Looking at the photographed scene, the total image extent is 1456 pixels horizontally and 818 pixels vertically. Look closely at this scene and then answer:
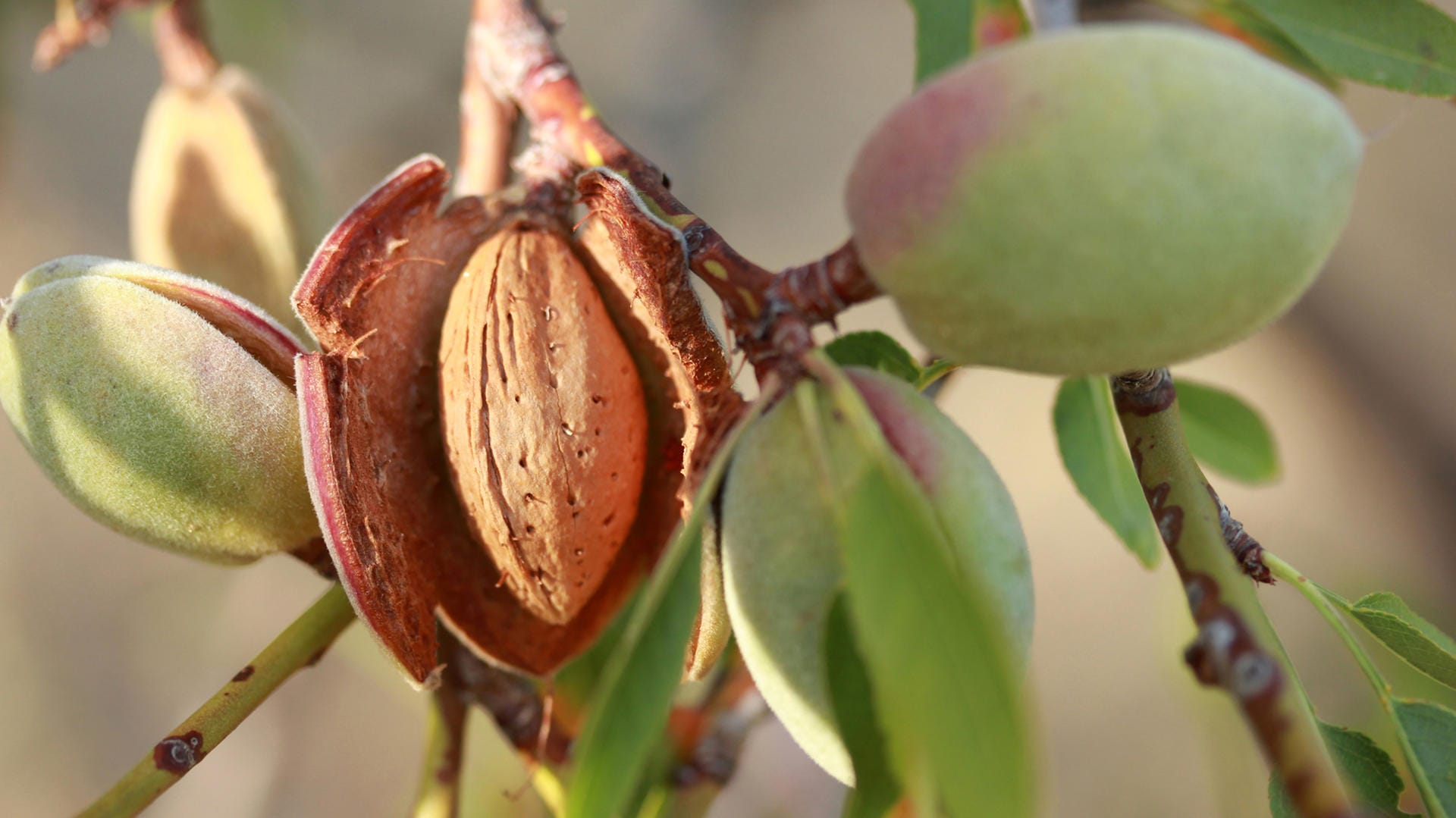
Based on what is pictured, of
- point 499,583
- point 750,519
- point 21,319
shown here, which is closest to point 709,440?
point 750,519

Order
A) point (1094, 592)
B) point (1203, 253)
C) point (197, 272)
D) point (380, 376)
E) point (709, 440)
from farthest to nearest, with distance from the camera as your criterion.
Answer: point (1094, 592) < point (197, 272) < point (380, 376) < point (709, 440) < point (1203, 253)

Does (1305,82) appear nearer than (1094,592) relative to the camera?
Yes

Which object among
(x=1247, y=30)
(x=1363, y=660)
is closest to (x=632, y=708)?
(x=1363, y=660)

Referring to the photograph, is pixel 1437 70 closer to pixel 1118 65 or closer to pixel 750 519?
pixel 1118 65

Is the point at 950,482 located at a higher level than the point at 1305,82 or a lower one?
lower

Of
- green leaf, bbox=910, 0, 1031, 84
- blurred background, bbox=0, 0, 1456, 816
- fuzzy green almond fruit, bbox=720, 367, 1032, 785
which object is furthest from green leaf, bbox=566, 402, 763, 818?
blurred background, bbox=0, 0, 1456, 816

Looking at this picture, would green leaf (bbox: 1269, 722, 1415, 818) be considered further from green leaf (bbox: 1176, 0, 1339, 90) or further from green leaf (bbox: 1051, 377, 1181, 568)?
green leaf (bbox: 1176, 0, 1339, 90)
